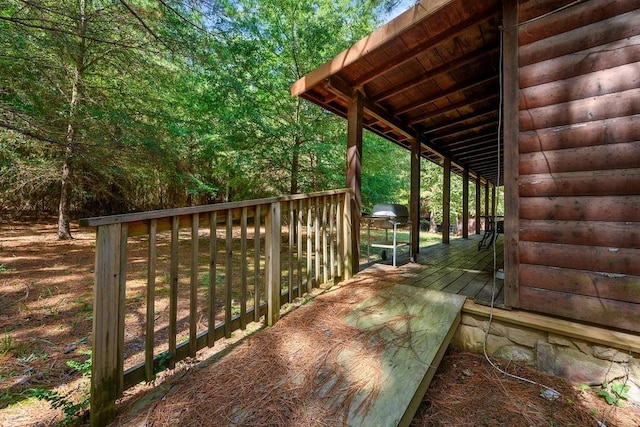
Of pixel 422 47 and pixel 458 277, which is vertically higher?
pixel 422 47

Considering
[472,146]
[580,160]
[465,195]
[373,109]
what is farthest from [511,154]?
[465,195]

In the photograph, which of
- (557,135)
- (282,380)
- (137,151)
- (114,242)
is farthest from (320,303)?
(137,151)

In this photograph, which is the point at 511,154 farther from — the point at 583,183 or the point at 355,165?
the point at 355,165

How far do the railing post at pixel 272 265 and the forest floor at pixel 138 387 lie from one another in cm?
37

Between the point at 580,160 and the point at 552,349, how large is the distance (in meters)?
1.38

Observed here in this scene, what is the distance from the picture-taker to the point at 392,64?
2963mm

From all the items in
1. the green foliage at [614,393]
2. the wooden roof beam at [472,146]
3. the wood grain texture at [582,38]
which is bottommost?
the green foliage at [614,393]

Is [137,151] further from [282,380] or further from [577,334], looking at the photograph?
[577,334]

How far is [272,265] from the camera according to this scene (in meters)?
2.31

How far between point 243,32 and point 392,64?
12.7 ft

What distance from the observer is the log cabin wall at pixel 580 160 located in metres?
1.72

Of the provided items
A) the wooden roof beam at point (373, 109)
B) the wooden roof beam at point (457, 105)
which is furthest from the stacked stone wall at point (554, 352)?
the wooden roof beam at point (457, 105)

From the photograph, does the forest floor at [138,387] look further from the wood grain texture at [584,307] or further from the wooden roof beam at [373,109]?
the wooden roof beam at [373,109]

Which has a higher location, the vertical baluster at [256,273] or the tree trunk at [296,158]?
the tree trunk at [296,158]
